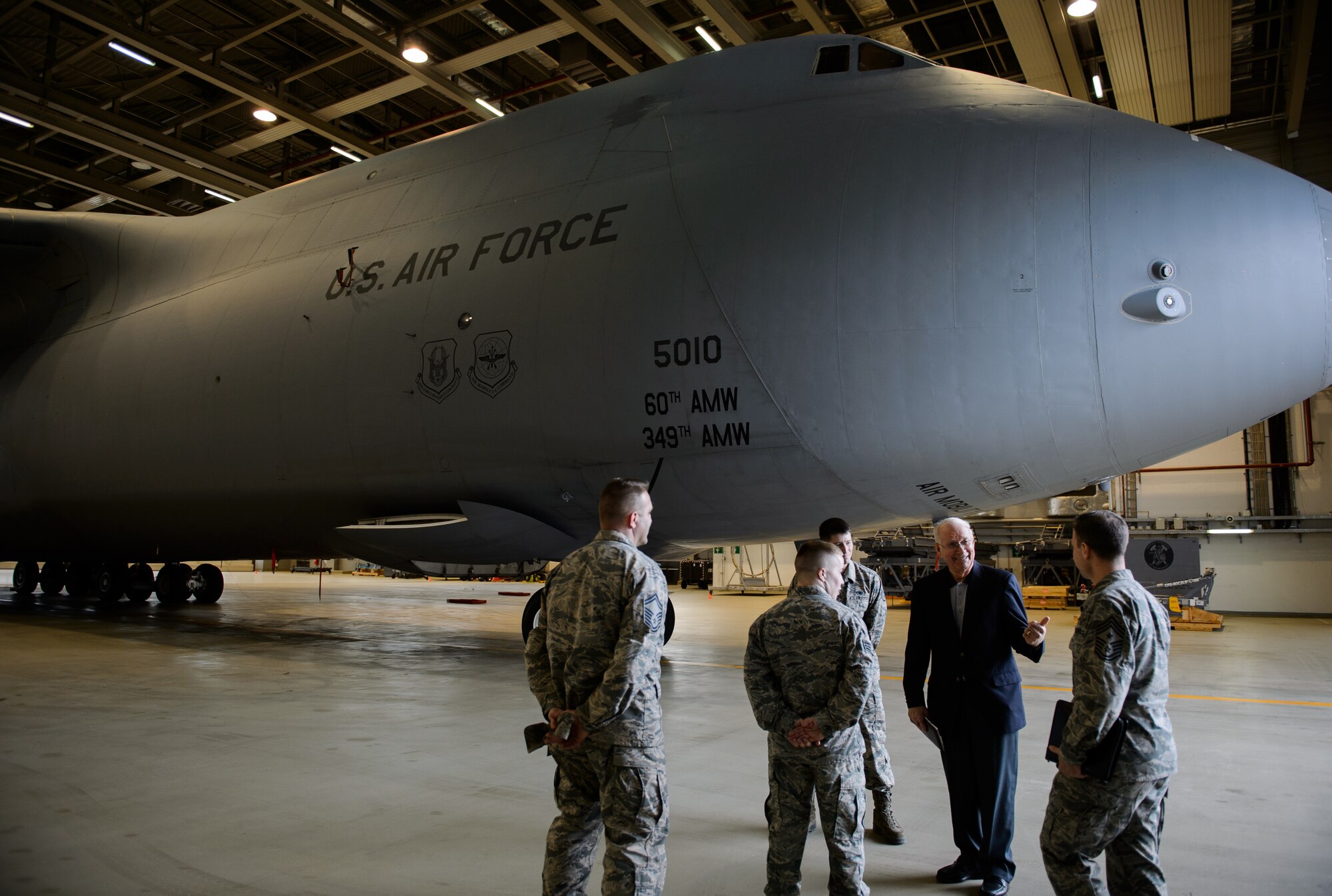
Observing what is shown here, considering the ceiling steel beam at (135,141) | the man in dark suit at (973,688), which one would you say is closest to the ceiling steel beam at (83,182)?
the ceiling steel beam at (135,141)

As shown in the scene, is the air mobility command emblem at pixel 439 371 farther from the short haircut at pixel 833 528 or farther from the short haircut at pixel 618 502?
the short haircut at pixel 618 502

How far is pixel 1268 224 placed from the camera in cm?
543

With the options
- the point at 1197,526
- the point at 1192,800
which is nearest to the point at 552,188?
the point at 1192,800

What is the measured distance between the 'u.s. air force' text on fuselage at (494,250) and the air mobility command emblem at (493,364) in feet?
2.20

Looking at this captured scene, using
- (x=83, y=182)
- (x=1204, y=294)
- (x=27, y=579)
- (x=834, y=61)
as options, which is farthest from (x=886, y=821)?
(x=83, y=182)

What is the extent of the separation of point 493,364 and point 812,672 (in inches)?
192

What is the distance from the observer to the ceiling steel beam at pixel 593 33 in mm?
13586

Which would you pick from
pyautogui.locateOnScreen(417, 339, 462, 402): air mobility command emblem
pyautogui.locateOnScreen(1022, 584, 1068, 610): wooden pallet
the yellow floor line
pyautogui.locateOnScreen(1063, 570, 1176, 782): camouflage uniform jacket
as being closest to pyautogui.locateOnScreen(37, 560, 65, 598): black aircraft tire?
pyautogui.locateOnScreen(417, 339, 462, 402): air mobility command emblem

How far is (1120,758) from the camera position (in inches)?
103

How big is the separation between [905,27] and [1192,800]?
46.6ft

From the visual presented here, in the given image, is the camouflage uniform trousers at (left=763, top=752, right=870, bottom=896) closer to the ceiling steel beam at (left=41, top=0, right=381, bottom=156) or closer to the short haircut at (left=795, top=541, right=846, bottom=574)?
the short haircut at (left=795, top=541, right=846, bottom=574)

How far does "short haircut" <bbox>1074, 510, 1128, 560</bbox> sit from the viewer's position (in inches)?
111

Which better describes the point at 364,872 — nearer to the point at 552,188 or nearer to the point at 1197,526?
the point at 552,188

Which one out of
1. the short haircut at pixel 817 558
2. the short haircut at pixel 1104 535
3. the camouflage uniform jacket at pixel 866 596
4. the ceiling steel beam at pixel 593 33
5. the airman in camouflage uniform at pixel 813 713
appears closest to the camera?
the short haircut at pixel 1104 535
